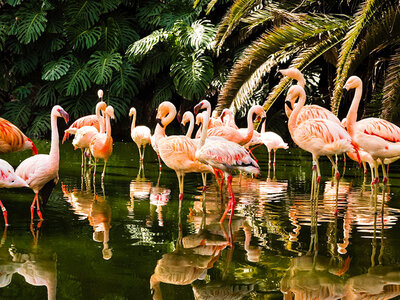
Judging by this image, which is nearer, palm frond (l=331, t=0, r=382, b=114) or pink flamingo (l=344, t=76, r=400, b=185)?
pink flamingo (l=344, t=76, r=400, b=185)

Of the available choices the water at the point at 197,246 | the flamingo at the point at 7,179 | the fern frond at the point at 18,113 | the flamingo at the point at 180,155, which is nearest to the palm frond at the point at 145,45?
the fern frond at the point at 18,113

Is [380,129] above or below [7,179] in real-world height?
above

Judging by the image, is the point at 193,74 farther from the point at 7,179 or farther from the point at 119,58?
the point at 7,179

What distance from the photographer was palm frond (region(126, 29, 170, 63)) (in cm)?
1496

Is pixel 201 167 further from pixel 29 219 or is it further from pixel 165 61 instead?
pixel 165 61

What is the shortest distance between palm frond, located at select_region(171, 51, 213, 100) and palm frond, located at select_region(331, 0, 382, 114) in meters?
6.70

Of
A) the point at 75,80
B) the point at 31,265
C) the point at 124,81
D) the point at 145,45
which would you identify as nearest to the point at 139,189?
the point at 31,265

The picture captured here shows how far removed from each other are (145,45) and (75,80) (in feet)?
6.93

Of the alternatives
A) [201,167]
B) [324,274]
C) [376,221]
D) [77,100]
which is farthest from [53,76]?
[324,274]

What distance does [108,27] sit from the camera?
1627 centimetres

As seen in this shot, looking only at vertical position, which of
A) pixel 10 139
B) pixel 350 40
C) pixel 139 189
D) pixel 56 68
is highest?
pixel 56 68

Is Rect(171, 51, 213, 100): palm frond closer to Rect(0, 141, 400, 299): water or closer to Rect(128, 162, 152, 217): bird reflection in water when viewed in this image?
Rect(128, 162, 152, 217): bird reflection in water

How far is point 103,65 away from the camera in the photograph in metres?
15.3

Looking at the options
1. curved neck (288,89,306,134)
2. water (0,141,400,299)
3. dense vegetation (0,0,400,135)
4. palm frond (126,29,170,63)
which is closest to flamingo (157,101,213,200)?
water (0,141,400,299)
